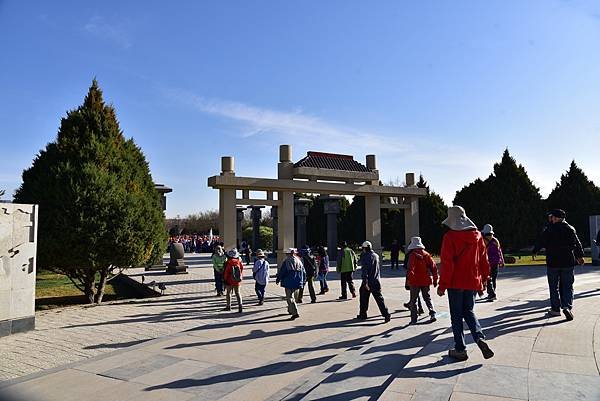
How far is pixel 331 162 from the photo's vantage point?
766 inches

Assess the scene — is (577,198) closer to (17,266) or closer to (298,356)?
(298,356)

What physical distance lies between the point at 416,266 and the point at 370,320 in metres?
1.61

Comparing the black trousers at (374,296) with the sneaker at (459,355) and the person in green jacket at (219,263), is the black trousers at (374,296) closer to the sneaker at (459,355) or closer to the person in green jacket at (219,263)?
the sneaker at (459,355)

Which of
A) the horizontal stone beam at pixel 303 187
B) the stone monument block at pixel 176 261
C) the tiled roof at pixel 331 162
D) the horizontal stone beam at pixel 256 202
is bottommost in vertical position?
the stone monument block at pixel 176 261

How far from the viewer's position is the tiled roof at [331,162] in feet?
61.2

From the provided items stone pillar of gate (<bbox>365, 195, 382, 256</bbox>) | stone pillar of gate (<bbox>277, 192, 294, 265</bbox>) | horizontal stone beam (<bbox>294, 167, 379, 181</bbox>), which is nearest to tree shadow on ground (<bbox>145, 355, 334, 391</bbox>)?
stone pillar of gate (<bbox>277, 192, 294, 265</bbox>)

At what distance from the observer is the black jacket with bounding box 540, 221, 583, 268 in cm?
753

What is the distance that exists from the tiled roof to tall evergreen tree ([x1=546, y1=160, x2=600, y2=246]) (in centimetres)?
2381

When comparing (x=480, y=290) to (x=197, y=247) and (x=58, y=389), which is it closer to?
(x=58, y=389)

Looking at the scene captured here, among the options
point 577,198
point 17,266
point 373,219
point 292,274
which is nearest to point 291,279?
point 292,274

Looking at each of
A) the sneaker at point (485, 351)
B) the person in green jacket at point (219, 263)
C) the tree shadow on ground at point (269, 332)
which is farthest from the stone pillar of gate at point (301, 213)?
the sneaker at point (485, 351)

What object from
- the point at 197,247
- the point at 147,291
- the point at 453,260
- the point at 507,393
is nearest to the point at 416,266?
the point at 453,260

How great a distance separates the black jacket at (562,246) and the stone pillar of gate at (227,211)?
35.4ft

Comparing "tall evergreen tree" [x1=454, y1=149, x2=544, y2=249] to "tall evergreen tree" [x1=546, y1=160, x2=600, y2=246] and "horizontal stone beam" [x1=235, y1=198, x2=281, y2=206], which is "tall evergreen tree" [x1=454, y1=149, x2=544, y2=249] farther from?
"horizontal stone beam" [x1=235, y1=198, x2=281, y2=206]
